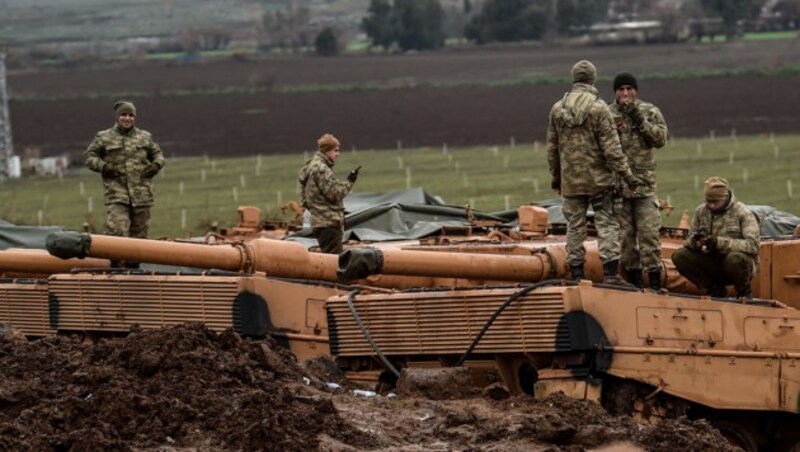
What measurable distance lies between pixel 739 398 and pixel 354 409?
372cm

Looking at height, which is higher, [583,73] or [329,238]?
[583,73]

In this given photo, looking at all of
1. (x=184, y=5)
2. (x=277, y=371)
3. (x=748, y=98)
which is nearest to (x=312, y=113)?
(x=748, y=98)

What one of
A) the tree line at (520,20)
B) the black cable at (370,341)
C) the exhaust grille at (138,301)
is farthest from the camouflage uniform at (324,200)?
the tree line at (520,20)

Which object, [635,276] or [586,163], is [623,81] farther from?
[635,276]

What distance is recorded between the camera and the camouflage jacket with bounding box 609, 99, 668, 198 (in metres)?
20.9

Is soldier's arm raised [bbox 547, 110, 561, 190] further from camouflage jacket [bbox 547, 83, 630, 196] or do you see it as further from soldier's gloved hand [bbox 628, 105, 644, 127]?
soldier's gloved hand [bbox 628, 105, 644, 127]

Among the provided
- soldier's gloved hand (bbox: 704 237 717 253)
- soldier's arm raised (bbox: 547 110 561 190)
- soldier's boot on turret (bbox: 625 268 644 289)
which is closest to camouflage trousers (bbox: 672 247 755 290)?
soldier's gloved hand (bbox: 704 237 717 253)

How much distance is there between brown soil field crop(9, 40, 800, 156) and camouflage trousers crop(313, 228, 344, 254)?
46216 mm

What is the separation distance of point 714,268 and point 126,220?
788cm

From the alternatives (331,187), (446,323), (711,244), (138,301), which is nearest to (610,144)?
(711,244)

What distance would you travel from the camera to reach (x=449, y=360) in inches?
776

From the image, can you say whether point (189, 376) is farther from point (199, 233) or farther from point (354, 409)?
point (199, 233)

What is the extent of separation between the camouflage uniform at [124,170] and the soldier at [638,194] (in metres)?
6.55

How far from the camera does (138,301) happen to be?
71.4ft
